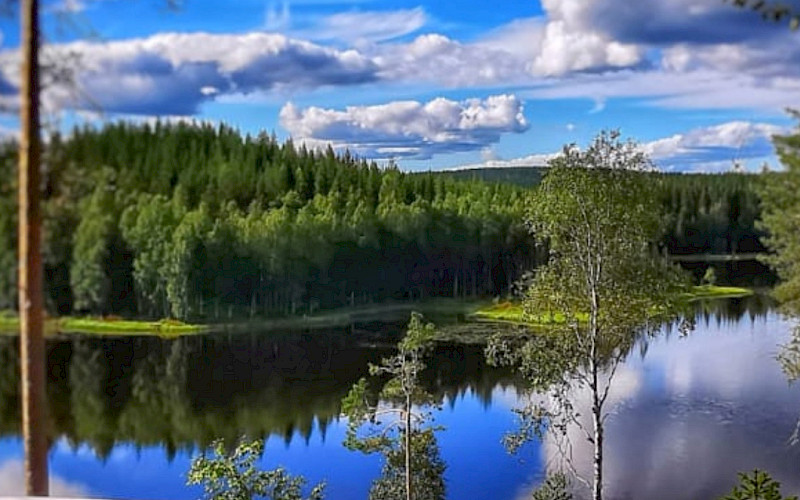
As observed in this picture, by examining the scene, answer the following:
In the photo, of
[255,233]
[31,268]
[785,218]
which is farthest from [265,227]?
[785,218]

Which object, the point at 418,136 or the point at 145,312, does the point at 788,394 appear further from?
the point at 145,312

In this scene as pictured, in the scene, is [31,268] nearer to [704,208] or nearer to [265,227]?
[265,227]

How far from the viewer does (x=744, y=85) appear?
334 centimetres

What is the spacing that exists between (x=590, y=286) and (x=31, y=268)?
1.66m

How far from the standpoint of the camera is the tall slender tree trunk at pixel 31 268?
10.8ft

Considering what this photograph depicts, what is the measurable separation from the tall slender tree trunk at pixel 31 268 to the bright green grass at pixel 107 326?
0.04 metres

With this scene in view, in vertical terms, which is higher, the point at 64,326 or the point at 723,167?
the point at 723,167

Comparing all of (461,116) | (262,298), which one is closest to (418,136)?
(461,116)

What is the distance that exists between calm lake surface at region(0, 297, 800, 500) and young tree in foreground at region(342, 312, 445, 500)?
0.11 feet

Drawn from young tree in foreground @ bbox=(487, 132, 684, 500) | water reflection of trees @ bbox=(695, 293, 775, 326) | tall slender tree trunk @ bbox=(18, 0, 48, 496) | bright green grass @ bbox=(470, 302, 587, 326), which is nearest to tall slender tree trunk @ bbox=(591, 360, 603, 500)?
young tree in foreground @ bbox=(487, 132, 684, 500)

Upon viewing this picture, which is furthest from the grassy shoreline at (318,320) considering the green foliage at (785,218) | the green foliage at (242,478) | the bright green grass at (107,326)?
the green foliage at (785,218)

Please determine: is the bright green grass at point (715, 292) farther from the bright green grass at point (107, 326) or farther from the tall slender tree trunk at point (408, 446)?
the bright green grass at point (107, 326)

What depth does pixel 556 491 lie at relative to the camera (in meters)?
3.48

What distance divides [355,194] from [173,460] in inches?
39.0
